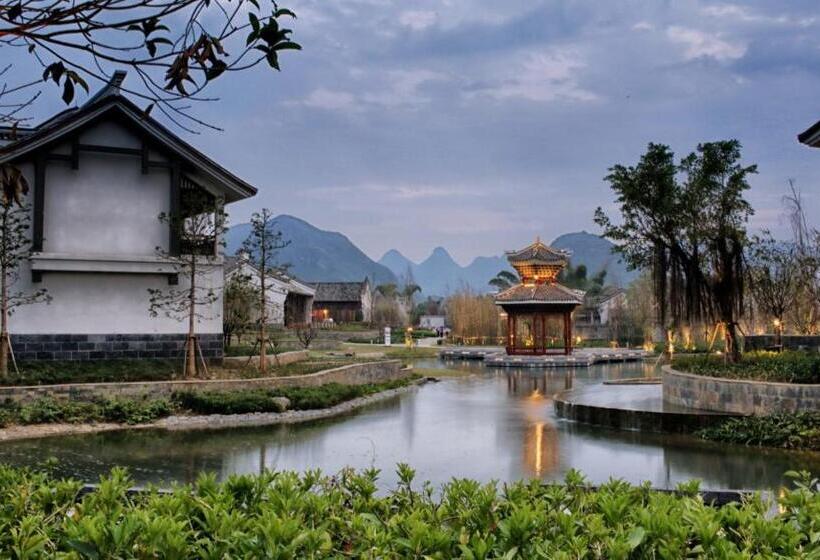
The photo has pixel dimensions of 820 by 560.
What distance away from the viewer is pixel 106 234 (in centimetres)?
1524

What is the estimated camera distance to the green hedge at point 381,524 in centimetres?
274

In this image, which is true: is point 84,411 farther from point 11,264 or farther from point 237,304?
point 237,304

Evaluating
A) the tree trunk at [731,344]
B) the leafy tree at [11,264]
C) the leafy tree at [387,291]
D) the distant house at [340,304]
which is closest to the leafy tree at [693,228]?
the tree trunk at [731,344]

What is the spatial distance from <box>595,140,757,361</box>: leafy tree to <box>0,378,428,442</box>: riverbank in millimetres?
7064

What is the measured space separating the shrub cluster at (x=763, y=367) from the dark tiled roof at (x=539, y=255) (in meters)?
19.0

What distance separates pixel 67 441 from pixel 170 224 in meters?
5.83

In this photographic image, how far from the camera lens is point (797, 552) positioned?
2.79 metres

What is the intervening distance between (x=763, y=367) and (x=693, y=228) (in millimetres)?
3272

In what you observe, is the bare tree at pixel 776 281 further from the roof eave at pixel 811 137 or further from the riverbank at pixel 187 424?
the riverbank at pixel 187 424

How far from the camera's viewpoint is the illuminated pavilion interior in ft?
109

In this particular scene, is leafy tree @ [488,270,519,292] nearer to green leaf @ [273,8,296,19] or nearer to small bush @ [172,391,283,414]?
small bush @ [172,391,283,414]

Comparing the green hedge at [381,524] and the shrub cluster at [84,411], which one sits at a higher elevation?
the green hedge at [381,524]

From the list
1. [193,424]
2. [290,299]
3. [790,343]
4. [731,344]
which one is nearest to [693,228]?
[731,344]

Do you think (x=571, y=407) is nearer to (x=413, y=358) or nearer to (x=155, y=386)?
(x=155, y=386)
